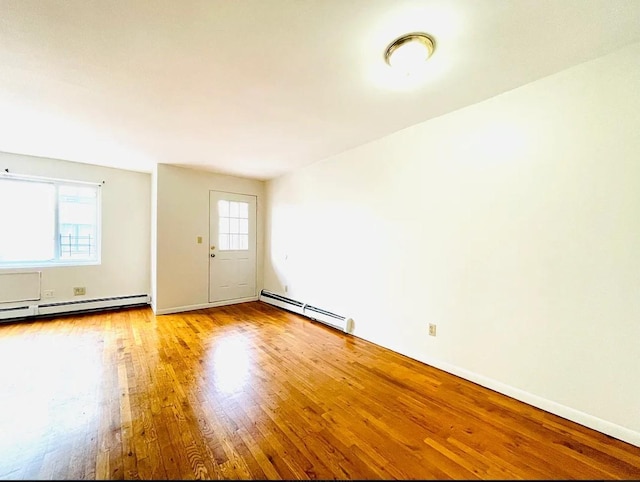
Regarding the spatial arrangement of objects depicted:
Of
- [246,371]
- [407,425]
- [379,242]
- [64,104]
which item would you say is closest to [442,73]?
[379,242]

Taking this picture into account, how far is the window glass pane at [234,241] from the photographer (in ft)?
16.4

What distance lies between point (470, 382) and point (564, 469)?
905 millimetres

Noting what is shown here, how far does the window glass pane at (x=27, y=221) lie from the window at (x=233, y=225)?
245 cm

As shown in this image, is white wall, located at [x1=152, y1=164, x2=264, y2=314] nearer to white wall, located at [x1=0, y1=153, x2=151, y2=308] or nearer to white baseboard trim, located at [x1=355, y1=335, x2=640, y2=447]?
white wall, located at [x1=0, y1=153, x2=151, y2=308]

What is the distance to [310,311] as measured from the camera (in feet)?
13.1

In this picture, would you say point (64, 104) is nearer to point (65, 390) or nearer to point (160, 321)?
point (65, 390)

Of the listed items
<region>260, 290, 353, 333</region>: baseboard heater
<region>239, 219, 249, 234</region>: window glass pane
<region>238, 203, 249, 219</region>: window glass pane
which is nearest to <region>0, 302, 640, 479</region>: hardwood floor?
<region>260, 290, 353, 333</region>: baseboard heater

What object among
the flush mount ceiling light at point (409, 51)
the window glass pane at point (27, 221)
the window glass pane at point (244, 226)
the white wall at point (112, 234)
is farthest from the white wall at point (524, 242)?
the window glass pane at point (27, 221)

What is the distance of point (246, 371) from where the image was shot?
244 centimetres

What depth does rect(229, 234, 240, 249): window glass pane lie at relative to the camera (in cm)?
500

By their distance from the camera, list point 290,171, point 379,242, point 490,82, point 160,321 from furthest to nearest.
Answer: point 290,171
point 160,321
point 379,242
point 490,82

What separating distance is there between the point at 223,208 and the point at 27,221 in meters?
2.75

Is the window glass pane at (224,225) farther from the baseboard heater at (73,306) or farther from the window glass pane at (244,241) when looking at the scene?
the baseboard heater at (73,306)

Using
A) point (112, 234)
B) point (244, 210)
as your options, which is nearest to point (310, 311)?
point (244, 210)
